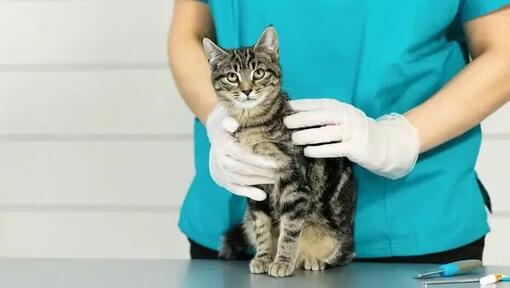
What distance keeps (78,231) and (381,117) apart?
1133 mm

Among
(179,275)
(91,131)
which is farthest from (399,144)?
(91,131)

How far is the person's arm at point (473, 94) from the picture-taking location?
140 centimetres

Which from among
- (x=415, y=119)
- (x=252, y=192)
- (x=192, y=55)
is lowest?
(x=252, y=192)

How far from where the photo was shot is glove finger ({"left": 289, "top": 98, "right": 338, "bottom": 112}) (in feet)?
4.39

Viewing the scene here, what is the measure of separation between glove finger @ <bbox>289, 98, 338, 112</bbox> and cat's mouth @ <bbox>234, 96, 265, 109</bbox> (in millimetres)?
87

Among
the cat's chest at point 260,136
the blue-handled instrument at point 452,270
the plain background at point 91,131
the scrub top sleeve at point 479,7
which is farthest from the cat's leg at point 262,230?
the plain background at point 91,131

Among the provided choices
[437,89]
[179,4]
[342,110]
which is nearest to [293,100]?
[342,110]

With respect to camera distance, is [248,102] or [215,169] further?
[215,169]

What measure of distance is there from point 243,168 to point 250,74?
0.16 meters

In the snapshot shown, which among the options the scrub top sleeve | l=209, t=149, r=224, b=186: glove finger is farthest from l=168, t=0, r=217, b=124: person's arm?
the scrub top sleeve

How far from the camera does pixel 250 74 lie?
1.25 metres

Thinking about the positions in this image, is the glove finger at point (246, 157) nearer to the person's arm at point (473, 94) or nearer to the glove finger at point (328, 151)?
the glove finger at point (328, 151)

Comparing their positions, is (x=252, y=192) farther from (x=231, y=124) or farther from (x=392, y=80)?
→ (x=392, y=80)

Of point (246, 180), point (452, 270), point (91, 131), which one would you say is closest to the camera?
point (452, 270)
